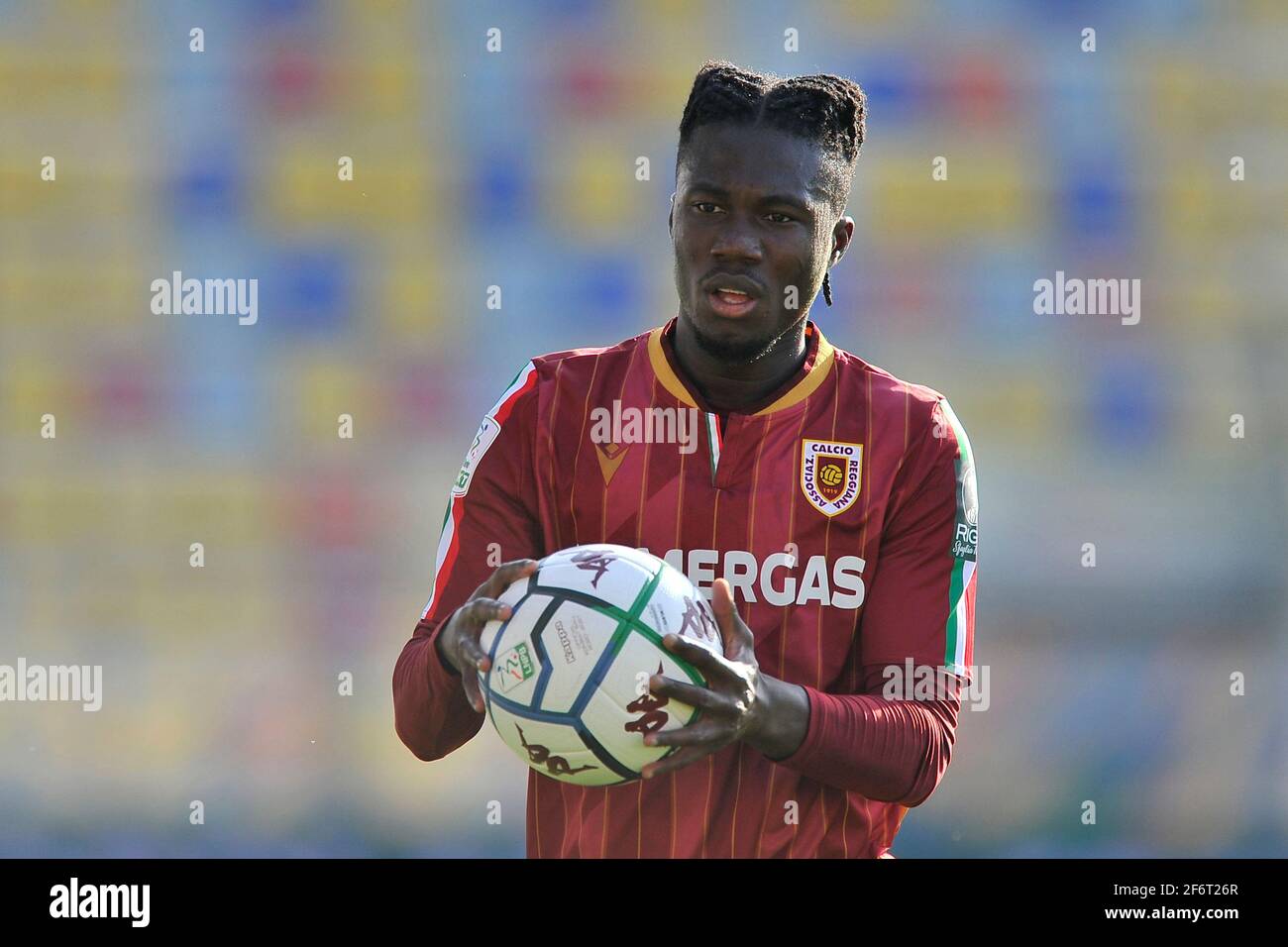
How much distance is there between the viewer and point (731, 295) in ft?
9.03

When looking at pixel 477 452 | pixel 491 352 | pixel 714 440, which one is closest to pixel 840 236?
pixel 714 440

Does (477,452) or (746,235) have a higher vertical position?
(746,235)

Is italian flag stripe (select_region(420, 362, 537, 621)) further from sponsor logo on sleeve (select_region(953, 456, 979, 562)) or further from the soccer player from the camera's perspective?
sponsor logo on sleeve (select_region(953, 456, 979, 562))

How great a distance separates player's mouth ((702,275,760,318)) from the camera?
8.95ft

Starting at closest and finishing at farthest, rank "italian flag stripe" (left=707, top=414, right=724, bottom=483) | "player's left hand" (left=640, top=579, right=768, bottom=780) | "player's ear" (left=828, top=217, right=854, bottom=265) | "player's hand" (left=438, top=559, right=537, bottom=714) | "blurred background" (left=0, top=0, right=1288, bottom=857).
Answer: "player's left hand" (left=640, top=579, right=768, bottom=780), "player's hand" (left=438, top=559, right=537, bottom=714), "italian flag stripe" (left=707, top=414, right=724, bottom=483), "player's ear" (left=828, top=217, right=854, bottom=265), "blurred background" (left=0, top=0, right=1288, bottom=857)

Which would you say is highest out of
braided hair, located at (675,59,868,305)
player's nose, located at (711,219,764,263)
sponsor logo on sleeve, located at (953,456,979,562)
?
braided hair, located at (675,59,868,305)

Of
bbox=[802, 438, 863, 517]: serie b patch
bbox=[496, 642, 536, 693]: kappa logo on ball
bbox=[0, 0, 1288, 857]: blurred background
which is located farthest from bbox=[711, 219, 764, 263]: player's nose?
bbox=[0, 0, 1288, 857]: blurred background

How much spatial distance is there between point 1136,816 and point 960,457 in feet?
10.6

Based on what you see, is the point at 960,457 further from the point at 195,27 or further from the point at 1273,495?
the point at 195,27

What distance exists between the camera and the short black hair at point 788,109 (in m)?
2.80

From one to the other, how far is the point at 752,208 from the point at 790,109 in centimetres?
22

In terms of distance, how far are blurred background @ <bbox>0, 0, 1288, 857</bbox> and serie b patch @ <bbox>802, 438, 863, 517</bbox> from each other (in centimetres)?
291

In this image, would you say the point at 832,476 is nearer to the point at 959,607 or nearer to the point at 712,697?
the point at 959,607

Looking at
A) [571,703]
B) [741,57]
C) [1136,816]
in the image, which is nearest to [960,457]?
[571,703]
